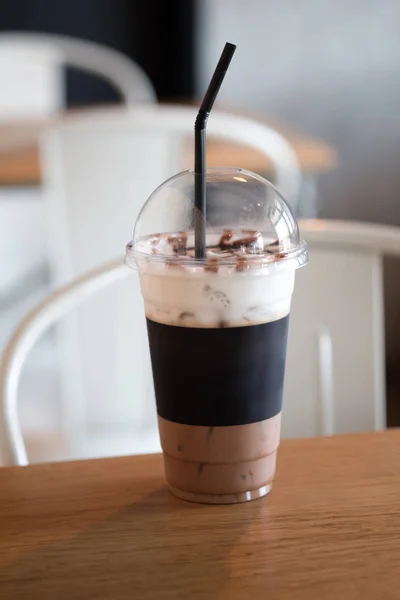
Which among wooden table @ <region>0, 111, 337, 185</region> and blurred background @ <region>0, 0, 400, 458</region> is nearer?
wooden table @ <region>0, 111, 337, 185</region>

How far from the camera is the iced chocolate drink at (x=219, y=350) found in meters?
0.54

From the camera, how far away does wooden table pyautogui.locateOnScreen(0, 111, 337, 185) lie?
1671 mm

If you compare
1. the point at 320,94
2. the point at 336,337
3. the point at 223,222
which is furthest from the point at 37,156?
the point at 223,222

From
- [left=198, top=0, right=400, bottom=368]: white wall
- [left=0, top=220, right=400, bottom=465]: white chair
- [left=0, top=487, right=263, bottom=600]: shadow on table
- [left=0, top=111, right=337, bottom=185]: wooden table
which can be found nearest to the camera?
[left=0, top=487, right=263, bottom=600]: shadow on table

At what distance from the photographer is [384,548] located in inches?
19.6

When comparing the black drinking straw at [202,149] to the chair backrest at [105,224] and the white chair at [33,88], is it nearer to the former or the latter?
the chair backrest at [105,224]

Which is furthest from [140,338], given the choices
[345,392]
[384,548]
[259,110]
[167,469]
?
[259,110]

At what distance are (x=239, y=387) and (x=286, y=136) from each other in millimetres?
1554

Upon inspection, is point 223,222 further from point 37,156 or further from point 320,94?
point 320,94

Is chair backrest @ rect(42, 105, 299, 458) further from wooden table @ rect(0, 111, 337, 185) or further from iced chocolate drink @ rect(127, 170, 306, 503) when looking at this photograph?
iced chocolate drink @ rect(127, 170, 306, 503)

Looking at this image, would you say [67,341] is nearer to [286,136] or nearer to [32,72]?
[286,136]

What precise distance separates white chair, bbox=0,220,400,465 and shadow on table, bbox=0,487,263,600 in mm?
375

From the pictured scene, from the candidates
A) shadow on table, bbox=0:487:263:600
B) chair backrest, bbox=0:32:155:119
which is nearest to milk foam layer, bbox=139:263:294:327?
shadow on table, bbox=0:487:263:600

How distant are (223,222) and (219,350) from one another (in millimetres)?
92
